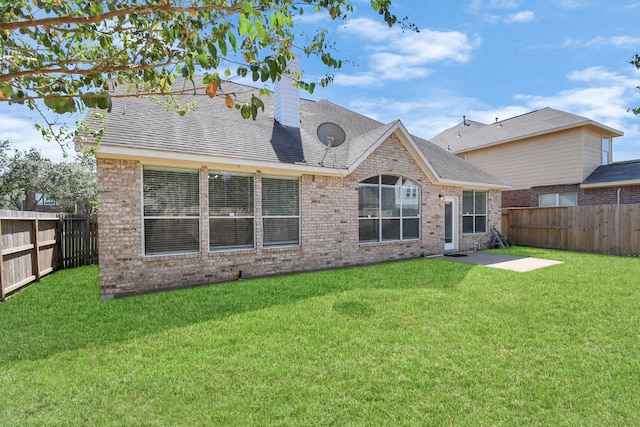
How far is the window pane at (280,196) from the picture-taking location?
8797 mm

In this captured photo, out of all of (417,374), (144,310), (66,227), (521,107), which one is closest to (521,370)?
(417,374)

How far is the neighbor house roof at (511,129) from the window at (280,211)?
612 inches

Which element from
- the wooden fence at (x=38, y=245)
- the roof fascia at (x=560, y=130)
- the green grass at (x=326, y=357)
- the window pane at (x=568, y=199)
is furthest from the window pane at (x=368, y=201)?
the window pane at (x=568, y=199)

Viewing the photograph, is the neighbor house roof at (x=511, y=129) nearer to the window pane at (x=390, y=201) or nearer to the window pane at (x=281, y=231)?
the window pane at (x=390, y=201)

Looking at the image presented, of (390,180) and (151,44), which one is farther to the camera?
(390,180)

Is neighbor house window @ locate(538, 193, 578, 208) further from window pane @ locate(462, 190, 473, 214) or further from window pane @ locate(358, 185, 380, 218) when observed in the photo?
window pane @ locate(358, 185, 380, 218)

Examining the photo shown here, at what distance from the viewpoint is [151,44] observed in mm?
3449

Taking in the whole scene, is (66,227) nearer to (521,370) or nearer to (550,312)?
(521,370)

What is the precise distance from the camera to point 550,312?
536cm

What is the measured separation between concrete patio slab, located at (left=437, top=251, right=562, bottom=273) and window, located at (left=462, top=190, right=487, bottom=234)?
1614 millimetres

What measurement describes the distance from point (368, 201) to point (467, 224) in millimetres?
5811

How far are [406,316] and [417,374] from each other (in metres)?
1.83

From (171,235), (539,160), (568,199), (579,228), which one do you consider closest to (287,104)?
(171,235)

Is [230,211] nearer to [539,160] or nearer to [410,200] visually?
[410,200]
